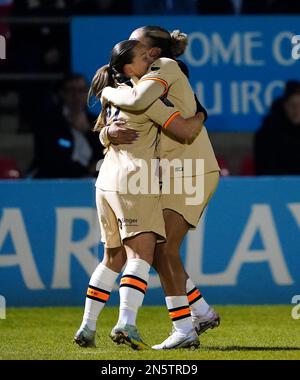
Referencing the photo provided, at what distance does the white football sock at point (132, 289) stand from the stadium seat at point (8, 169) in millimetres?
5182

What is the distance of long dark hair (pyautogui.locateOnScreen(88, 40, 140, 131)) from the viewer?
7953 millimetres

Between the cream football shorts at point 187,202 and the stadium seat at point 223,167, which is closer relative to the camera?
the cream football shorts at point 187,202

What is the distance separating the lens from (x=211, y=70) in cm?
1296

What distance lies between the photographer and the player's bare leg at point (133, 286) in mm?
7777

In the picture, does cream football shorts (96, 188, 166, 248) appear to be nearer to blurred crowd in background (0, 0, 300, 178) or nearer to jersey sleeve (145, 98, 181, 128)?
jersey sleeve (145, 98, 181, 128)

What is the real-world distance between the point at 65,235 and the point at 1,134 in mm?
3669

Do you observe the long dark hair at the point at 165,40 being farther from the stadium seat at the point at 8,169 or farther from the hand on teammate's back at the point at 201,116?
the stadium seat at the point at 8,169

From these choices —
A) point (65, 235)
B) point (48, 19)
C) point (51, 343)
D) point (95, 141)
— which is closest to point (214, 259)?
point (65, 235)

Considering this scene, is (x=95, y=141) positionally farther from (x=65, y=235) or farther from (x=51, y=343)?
(x=51, y=343)

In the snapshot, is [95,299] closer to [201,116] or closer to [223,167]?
[201,116]
